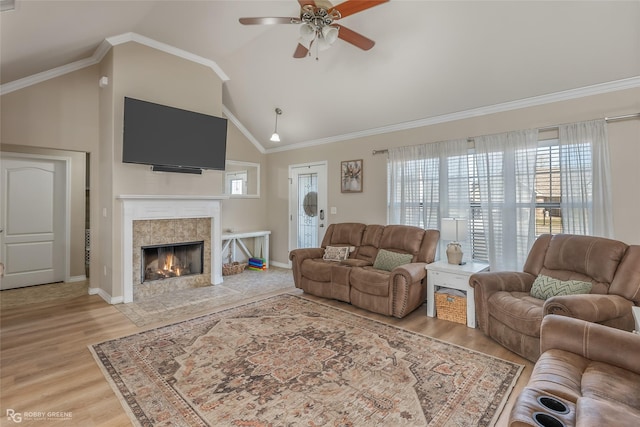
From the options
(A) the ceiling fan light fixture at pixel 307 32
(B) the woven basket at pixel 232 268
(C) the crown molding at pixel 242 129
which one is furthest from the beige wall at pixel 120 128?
(A) the ceiling fan light fixture at pixel 307 32

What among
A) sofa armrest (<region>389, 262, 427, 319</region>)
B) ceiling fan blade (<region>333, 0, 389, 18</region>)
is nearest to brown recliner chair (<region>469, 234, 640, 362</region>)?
sofa armrest (<region>389, 262, 427, 319</region>)

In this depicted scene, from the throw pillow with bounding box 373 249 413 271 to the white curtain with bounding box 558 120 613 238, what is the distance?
1.72m

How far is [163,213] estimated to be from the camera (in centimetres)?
430

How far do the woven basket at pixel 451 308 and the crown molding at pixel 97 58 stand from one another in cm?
473

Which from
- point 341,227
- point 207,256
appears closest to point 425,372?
point 341,227

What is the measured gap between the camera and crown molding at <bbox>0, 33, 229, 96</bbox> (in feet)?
12.5

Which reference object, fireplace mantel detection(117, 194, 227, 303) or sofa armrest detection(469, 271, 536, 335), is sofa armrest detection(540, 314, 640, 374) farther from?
fireplace mantel detection(117, 194, 227, 303)

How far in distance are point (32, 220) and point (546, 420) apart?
6.38 m

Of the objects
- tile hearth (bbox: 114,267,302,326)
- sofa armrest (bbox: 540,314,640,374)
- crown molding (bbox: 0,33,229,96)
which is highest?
crown molding (bbox: 0,33,229,96)

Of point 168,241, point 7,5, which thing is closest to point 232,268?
point 168,241

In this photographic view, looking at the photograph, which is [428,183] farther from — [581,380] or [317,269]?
[581,380]

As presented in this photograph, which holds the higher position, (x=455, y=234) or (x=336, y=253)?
(x=455, y=234)

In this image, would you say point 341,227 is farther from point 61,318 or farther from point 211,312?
point 61,318

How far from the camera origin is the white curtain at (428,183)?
4.00m
